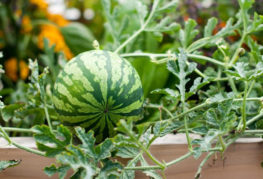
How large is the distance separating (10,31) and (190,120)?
1277 mm

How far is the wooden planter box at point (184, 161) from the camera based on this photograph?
0.63 m

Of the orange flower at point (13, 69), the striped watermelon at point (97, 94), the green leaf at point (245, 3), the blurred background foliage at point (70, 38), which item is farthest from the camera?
the orange flower at point (13, 69)

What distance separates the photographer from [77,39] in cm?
140

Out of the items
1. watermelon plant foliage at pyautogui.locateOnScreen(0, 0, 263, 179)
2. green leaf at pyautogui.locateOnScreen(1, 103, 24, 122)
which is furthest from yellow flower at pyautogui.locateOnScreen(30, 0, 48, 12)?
green leaf at pyautogui.locateOnScreen(1, 103, 24, 122)

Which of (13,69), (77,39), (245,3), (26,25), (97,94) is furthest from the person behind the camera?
(26,25)

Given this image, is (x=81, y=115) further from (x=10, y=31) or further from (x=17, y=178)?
(x=10, y=31)

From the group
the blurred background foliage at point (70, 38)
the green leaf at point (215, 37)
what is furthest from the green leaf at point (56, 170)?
the green leaf at point (215, 37)

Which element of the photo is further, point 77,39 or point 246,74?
point 77,39

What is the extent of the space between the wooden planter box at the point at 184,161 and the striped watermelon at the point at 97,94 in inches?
3.8

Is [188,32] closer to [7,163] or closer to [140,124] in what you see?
[140,124]

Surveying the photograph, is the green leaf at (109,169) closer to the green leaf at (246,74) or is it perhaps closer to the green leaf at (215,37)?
the green leaf at (246,74)

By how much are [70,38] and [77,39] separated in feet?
0.11

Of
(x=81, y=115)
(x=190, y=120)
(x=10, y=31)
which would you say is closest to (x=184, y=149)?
(x=190, y=120)

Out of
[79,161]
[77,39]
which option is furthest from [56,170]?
[77,39]
